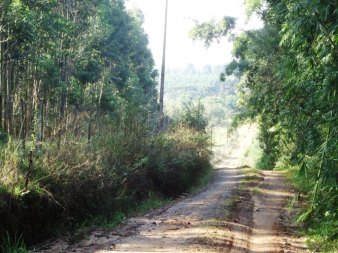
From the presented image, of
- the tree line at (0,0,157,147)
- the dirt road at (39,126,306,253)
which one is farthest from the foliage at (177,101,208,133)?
the dirt road at (39,126,306,253)

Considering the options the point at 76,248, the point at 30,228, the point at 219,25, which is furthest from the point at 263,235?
the point at 219,25

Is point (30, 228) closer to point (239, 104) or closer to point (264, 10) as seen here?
point (264, 10)

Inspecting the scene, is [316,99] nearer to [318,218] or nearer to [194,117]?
[318,218]

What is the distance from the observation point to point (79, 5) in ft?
75.7

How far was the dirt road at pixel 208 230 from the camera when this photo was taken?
7.63 m

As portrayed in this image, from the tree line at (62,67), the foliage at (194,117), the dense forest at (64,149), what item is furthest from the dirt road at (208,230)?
the foliage at (194,117)

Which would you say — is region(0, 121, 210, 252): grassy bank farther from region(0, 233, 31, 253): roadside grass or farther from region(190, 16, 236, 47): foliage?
region(190, 16, 236, 47): foliage

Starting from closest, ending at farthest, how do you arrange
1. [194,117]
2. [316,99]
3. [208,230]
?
[316,99] < [208,230] < [194,117]

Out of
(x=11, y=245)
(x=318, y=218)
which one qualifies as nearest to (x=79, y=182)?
(x=11, y=245)

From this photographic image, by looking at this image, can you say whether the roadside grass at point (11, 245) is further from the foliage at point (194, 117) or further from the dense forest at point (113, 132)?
the foliage at point (194, 117)

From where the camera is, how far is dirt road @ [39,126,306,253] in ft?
25.0

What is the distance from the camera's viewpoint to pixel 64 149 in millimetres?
9086

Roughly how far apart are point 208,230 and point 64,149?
3.56m

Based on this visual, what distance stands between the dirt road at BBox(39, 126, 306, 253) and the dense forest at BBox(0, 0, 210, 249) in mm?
800
